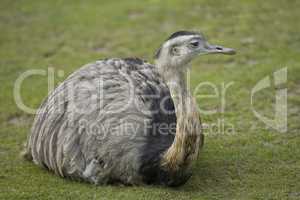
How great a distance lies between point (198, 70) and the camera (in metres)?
9.48

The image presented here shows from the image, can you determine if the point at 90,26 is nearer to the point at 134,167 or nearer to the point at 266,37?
the point at 266,37

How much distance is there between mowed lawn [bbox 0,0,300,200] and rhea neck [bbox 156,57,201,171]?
0.34 metres

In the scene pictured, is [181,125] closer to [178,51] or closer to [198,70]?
[178,51]

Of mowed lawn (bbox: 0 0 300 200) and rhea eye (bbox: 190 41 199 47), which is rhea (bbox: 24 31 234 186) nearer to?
rhea eye (bbox: 190 41 199 47)

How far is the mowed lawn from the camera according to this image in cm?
589

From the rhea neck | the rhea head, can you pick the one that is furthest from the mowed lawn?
the rhea head

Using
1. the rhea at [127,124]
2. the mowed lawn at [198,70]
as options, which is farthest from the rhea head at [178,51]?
the mowed lawn at [198,70]

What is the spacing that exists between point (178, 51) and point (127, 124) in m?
0.86

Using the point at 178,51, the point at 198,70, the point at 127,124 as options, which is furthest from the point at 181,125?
the point at 198,70

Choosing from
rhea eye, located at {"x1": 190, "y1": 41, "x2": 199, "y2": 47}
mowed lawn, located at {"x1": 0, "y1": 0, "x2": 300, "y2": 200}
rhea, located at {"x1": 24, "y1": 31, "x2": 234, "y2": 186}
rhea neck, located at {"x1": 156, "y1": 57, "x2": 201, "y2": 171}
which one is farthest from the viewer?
mowed lawn, located at {"x1": 0, "y1": 0, "x2": 300, "y2": 200}

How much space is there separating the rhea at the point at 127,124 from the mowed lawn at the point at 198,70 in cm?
17

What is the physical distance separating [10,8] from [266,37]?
5.56m

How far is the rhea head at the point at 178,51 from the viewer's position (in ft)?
18.3

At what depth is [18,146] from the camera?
707 centimetres
